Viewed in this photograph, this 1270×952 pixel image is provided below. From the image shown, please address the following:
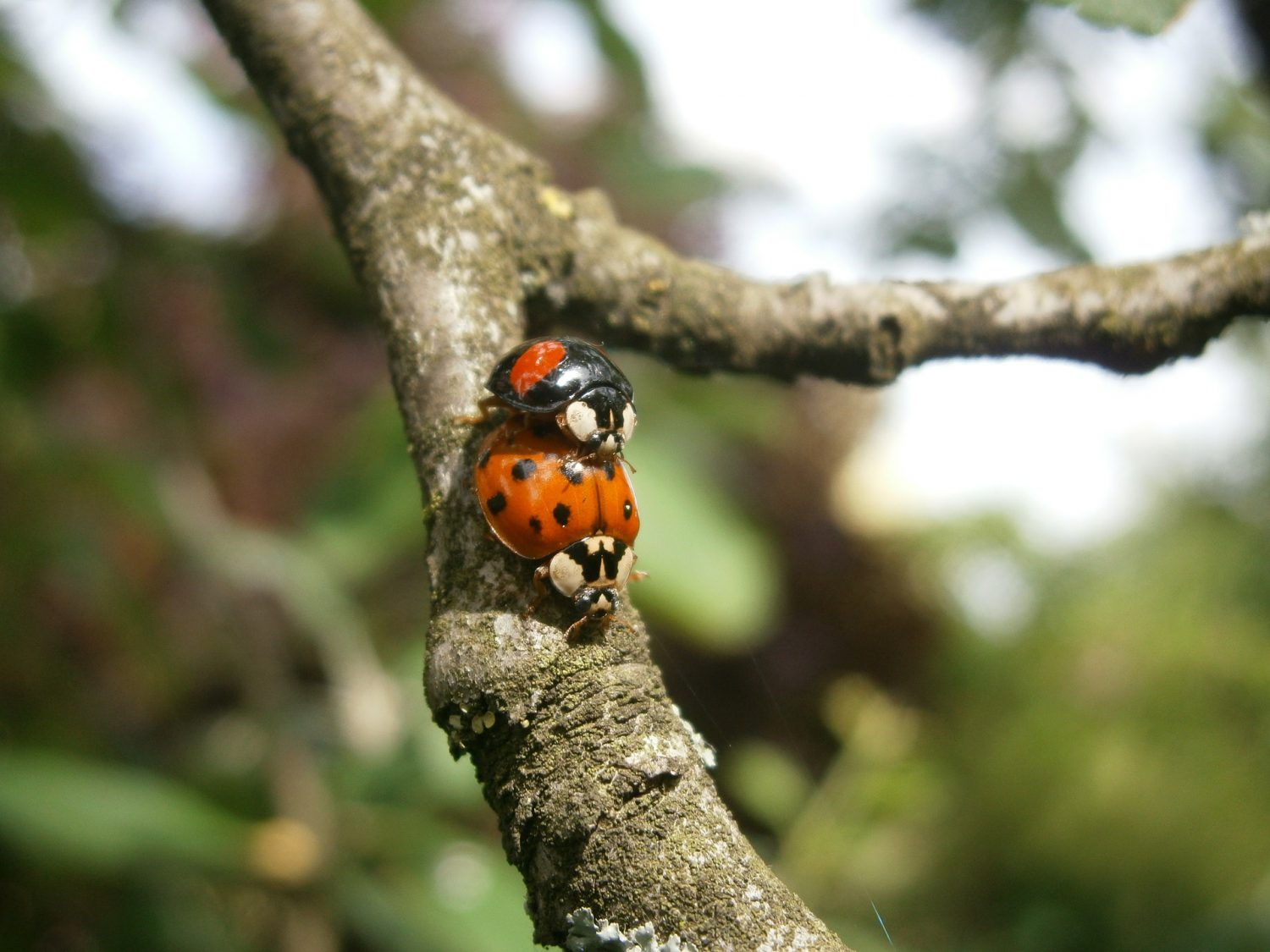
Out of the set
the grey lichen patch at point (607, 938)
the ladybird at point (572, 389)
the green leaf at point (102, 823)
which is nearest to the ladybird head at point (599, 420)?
the ladybird at point (572, 389)

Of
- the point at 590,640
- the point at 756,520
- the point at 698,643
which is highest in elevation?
the point at 756,520

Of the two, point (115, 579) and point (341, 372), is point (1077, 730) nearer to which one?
point (341, 372)

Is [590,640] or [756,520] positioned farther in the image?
[756,520]

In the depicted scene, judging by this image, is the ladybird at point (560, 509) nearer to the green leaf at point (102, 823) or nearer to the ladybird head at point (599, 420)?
the ladybird head at point (599, 420)

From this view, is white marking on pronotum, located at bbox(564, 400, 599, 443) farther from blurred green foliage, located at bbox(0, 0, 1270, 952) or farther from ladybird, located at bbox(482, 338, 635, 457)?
blurred green foliage, located at bbox(0, 0, 1270, 952)

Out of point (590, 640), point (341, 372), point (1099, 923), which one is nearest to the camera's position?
point (590, 640)

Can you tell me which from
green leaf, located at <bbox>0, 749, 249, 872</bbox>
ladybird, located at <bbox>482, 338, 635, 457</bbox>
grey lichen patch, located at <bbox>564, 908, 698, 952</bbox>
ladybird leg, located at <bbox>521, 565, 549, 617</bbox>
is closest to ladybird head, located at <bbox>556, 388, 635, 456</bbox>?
ladybird, located at <bbox>482, 338, 635, 457</bbox>

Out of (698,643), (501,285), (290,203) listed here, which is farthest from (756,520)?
(501,285)
